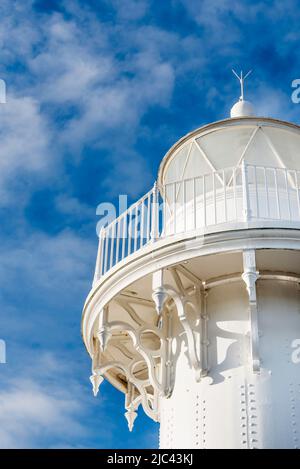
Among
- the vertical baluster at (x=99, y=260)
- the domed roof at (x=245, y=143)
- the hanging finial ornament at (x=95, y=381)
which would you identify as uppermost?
the domed roof at (x=245, y=143)

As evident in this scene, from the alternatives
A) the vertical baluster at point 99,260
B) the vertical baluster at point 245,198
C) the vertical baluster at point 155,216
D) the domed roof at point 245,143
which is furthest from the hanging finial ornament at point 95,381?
the domed roof at point 245,143

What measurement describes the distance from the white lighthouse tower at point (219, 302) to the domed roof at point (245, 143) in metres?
0.02

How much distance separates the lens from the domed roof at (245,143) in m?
14.4

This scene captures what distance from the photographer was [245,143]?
14.6 metres

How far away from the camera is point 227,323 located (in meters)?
12.3

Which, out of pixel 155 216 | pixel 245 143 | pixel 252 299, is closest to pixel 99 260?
pixel 155 216

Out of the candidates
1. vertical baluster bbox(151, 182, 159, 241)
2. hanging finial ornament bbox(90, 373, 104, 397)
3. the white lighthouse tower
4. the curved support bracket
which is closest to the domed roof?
the white lighthouse tower

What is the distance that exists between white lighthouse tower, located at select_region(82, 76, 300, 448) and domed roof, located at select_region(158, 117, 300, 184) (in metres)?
0.02

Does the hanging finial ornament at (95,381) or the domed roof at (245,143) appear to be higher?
the domed roof at (245,143)

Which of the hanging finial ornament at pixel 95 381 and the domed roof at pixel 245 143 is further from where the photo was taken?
the domed roof at pixel 245 143

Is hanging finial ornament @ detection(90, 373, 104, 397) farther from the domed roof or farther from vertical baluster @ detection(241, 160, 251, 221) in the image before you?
the domed roof

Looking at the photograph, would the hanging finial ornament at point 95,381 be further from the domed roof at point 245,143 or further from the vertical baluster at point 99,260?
the domed roof at point 245,143
